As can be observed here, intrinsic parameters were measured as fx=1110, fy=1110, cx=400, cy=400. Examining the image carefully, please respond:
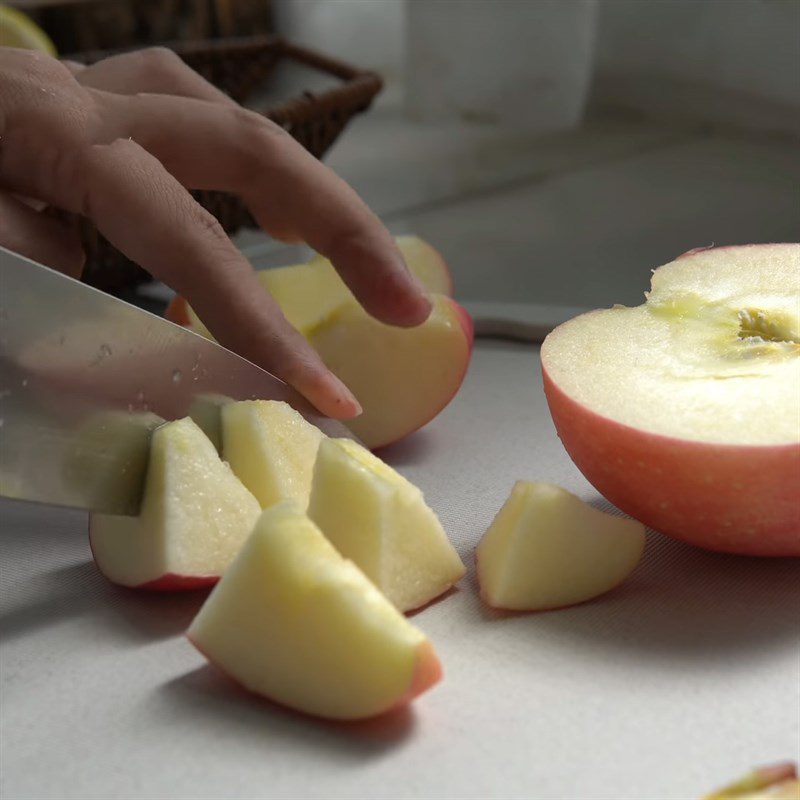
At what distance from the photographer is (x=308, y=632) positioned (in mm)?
690

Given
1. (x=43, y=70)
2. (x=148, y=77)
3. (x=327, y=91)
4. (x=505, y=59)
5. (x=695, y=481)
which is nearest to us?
(x=695, y=481)

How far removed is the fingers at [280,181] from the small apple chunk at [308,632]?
401mm

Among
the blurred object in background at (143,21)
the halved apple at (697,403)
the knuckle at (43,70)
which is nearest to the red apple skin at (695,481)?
the halved apple at (697,403)

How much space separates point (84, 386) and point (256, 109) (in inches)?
32.3

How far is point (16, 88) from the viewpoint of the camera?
102 centimetres

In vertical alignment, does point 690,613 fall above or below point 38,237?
below

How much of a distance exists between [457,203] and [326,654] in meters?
1.19

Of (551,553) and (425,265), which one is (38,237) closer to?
(425,265)

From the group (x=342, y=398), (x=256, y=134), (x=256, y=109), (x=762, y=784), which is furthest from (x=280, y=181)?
(x=762, y=784)

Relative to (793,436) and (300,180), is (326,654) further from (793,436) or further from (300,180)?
(300,180)

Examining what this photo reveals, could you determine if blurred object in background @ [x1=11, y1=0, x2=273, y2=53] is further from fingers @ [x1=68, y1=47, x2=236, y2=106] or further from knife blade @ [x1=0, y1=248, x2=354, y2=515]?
knife blade @ [x1=0, y1=248, x2=354, y2=515]

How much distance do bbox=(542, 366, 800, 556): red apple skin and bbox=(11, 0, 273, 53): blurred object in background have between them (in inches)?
78.3

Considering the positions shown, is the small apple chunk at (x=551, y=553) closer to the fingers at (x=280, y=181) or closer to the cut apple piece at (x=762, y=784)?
the cut apple piece at (x=762, y=784)

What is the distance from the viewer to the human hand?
0.94 metres
